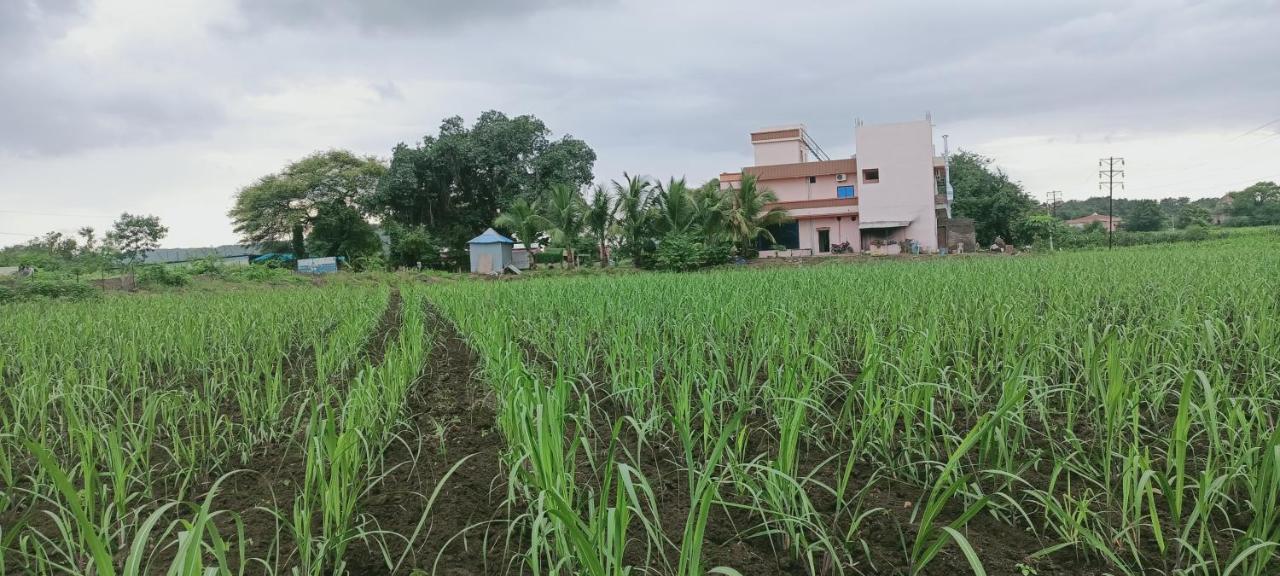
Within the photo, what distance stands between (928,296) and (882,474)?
159 inches

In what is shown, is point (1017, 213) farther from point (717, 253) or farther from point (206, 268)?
point (206, 268)

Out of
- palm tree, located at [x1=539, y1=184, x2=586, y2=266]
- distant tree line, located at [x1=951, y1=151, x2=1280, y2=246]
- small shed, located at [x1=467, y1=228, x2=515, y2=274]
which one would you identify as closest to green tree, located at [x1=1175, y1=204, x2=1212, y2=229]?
distant tree line, located at [x1=951, y1=151, x2=1280, y2=246]

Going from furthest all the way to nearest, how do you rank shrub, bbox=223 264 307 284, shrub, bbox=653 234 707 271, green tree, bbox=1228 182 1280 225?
green tree, bbox=1228 182 1280 225 < shrub, bbox=653 234 707 271 < shrub, bbox=223 264 307 284

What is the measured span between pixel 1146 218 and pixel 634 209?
4637cm

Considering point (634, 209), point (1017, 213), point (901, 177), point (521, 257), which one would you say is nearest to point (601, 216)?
point (634, 209)

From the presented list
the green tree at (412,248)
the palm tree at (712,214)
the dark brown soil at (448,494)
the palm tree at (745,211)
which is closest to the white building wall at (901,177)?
the palm tree at (745,211)

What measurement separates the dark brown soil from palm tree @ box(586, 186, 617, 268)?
63.5ft

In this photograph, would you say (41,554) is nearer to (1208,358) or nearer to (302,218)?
(1208,358)

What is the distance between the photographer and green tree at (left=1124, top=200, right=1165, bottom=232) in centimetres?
4875

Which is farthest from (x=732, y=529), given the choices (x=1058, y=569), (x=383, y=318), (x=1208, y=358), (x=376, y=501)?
(x=383, y=318)

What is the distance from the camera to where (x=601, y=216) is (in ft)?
75.3

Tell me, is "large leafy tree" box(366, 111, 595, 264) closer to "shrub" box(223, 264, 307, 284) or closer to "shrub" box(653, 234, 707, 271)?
"shrub" box(653, 234, 707, 271)

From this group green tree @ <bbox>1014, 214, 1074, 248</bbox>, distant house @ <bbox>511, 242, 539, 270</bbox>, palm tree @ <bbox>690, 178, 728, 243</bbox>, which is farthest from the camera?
green tree @ <bbox>1014, 214, 1074, 248</bbox>

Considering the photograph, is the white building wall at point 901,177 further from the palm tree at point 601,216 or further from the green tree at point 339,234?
the green tree at point 339,234
